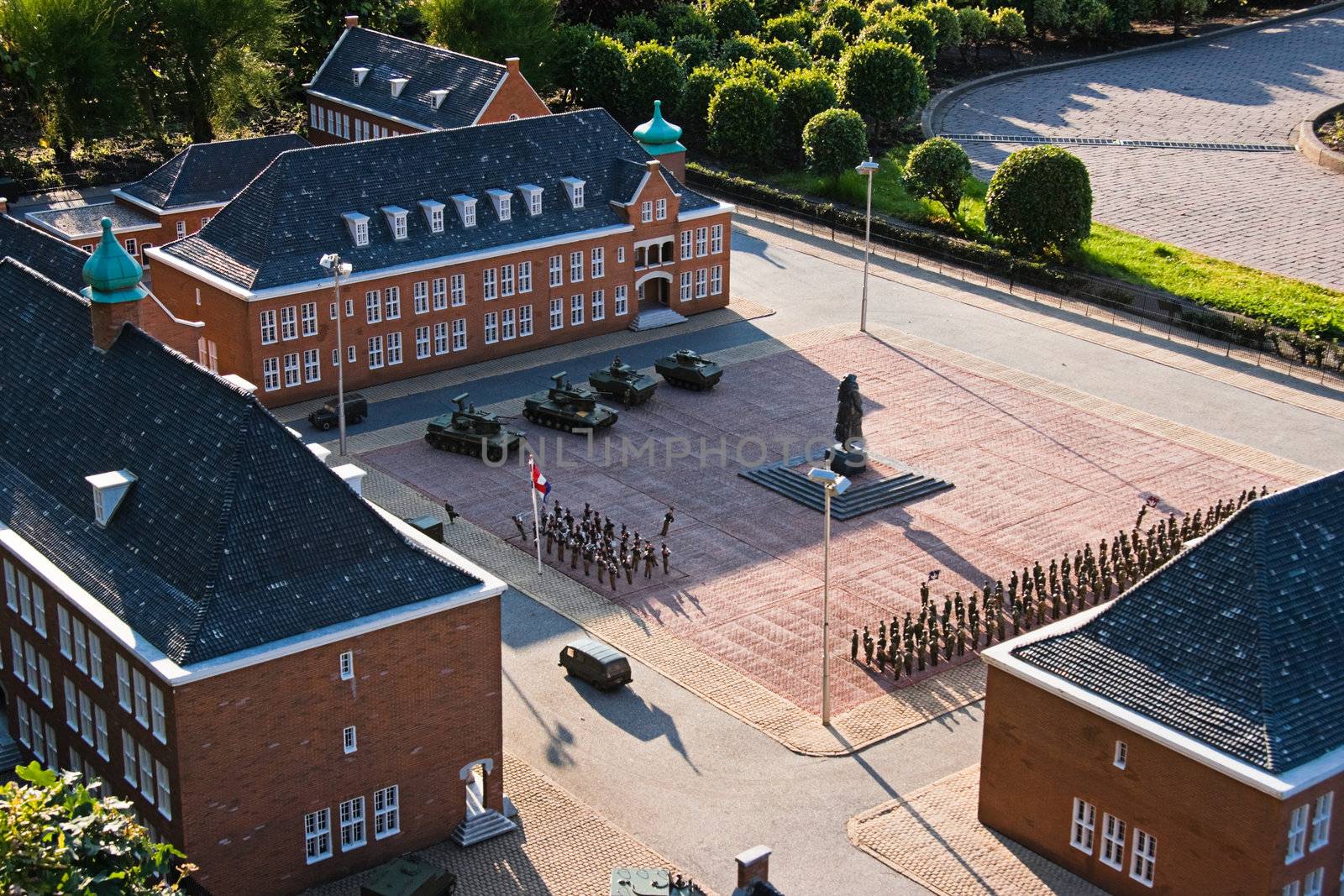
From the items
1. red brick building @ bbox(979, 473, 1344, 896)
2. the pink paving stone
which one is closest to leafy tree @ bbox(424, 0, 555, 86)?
the pink paving stone

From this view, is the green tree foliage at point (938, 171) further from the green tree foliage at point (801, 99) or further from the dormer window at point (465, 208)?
the dormer window at point (465, 208)

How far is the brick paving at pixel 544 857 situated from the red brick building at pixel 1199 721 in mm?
8723

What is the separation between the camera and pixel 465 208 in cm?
8012

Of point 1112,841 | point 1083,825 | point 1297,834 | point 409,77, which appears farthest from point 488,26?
point 1297,834

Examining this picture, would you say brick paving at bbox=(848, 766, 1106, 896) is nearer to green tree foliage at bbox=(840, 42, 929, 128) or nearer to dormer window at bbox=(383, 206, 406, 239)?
dormer window at bbox=(383, 206, 406, 239)

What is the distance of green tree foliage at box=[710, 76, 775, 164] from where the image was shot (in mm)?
109750

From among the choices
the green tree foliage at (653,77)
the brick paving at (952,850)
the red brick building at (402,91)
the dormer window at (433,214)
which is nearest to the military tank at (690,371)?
the dormer window at (433,214)

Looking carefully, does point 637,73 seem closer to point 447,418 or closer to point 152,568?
point 447,418

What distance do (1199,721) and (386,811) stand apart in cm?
1976

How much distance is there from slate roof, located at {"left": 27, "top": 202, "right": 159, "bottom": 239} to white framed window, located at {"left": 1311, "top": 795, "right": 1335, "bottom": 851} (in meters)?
61.9

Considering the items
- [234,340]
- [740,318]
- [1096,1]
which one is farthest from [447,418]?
[1096,1]

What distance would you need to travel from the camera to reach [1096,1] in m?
145

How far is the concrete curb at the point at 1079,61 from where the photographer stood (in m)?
130

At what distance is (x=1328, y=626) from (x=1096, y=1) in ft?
362
